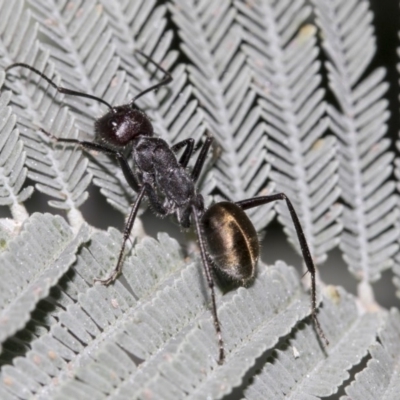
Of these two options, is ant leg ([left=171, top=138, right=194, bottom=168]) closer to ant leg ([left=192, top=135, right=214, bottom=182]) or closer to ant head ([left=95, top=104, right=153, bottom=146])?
ant leg ([left=192, top=135, right=214, bottom=182])

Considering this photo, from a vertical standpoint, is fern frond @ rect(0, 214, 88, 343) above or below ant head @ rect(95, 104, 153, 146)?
below

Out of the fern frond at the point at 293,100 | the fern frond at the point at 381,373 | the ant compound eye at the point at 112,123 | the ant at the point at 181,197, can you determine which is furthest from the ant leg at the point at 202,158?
the fern frond at the point at 381,373

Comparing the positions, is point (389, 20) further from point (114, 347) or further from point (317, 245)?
point (114, 347)

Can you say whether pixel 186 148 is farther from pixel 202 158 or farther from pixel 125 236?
pixel 125 236

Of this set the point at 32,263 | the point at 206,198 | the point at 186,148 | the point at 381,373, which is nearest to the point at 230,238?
the point at 206,198

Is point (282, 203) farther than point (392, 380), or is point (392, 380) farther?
point (282, 203)

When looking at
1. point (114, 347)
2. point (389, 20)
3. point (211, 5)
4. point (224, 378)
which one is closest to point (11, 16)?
point (211, 5)

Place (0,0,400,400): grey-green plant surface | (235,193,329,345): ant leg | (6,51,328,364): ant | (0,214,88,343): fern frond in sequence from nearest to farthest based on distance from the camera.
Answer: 1. (0,214,88,343): fern frond
2. (0,0,400,400): grey-green plant surface
3. (6,51,328,364): ant
4. (235,193,329,345): ant leg

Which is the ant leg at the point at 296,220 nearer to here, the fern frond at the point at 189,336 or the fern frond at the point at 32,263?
the fern frond at the point at 189,336

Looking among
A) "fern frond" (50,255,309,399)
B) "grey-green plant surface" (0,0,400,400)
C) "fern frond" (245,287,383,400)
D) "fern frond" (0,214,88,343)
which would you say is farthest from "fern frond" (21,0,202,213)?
"fern frond" (245,287,383,400)
